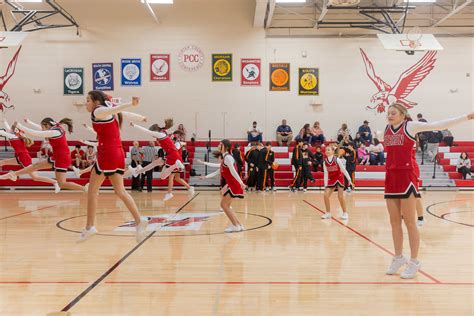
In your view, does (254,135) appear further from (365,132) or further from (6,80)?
(6,80)

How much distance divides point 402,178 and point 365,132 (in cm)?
1580

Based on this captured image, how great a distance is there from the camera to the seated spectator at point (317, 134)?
20.0 meters

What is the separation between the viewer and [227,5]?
21219 mm

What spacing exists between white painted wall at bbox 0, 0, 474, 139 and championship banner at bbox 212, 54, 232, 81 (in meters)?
0.24

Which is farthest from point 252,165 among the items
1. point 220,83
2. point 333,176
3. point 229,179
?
point 229,179

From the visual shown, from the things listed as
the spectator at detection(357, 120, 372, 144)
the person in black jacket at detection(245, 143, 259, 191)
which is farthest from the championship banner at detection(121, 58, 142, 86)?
the spectator at detection(357, 120, 372, 144)

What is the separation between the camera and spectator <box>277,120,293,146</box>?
20469 millimetres

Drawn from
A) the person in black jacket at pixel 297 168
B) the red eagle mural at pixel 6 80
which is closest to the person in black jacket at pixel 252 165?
the person in black jacket at pixel 297 168

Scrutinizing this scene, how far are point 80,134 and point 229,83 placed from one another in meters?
7.39

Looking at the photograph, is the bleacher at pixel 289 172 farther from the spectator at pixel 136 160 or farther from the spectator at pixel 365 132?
the spectator at pixel 365 132

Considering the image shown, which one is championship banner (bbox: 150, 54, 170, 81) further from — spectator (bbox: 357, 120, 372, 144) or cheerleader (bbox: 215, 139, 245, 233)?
cheerleader (bbox: 215, 139, 245, 233)

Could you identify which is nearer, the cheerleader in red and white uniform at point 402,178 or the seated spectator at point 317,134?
the cheerleader in red and white uniform at point 402,178

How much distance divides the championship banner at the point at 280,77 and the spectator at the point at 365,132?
383cm

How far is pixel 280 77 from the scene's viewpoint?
69.9 feet
